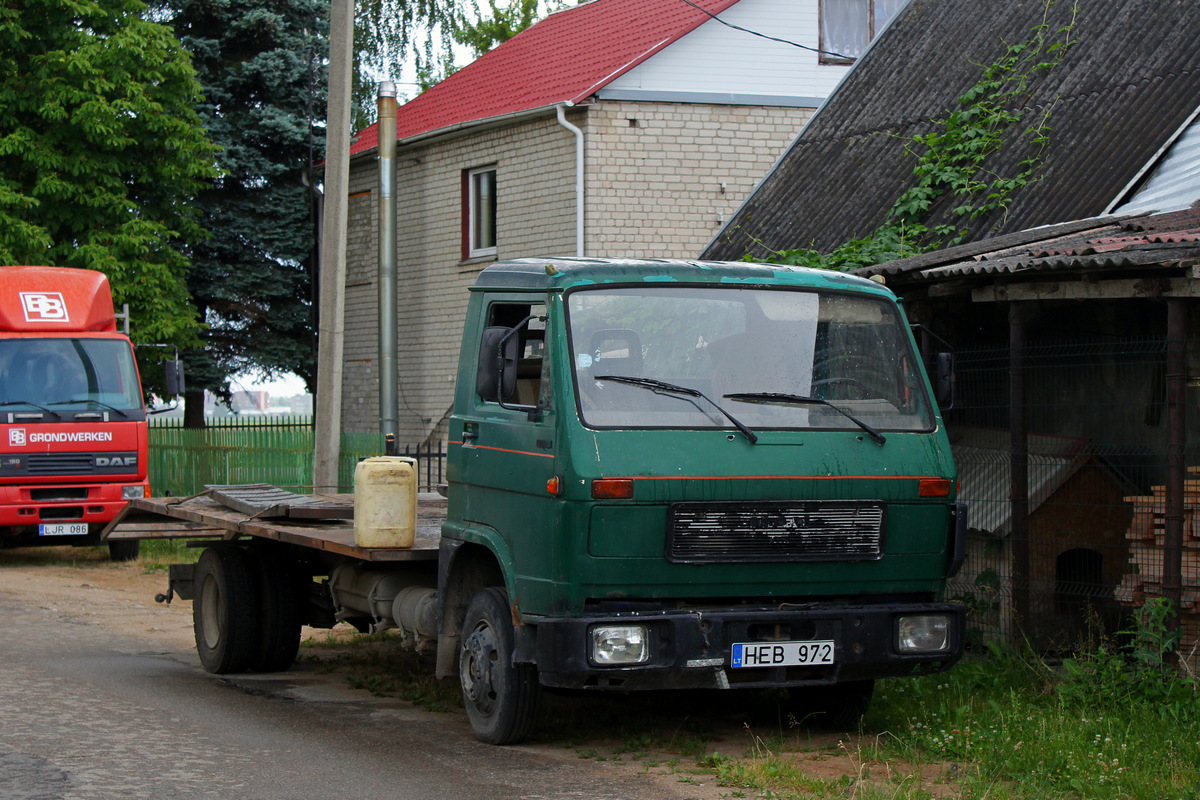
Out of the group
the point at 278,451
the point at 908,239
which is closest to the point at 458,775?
the point at 908,239

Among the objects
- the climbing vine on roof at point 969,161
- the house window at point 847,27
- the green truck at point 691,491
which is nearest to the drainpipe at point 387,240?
the house window at point 847,27

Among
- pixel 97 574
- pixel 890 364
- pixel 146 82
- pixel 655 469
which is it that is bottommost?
pixel 97 574

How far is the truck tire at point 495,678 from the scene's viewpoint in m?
6.66

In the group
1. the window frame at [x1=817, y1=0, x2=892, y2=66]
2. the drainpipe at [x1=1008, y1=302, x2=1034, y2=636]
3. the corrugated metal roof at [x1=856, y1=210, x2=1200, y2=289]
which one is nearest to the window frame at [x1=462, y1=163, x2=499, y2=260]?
the window frame at [x1=817, y1=0, x2=892, y2=66]

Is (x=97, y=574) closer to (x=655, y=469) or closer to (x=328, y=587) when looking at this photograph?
(x=328, y=587)

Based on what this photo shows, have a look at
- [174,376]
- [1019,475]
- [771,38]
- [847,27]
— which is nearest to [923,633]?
[1019,475]

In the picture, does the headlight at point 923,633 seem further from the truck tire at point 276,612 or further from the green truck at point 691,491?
the truck tire at point 276,612

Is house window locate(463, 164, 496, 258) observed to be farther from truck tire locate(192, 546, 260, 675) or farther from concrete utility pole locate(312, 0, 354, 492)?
truck tire locate(192, 546, 260, 675)

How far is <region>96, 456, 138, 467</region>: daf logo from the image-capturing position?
15820 mm

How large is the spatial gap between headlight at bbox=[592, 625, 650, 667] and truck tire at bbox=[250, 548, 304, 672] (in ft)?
12.7

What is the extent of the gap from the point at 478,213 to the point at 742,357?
16.4 metres

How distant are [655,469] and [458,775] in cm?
158

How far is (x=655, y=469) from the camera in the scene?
6246 millimetres

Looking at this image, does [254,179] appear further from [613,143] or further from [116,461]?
[116,461]
